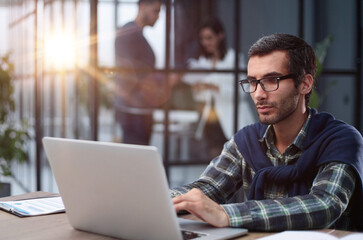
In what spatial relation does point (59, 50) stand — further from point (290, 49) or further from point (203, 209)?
point (203, 209)

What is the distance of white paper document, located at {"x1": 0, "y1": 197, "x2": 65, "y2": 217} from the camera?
1.68 meters

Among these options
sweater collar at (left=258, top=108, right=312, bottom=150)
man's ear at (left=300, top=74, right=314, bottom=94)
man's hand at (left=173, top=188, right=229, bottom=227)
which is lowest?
man's hand at (left=173, top=188, right=229, bottom=227)

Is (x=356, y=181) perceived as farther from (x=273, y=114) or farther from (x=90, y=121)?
(x=90, y=121)

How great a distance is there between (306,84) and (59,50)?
136 inches

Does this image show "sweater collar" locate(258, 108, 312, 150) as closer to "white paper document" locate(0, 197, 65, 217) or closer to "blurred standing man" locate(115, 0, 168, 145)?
"white paper document" locate(0, 197, 65, 217)

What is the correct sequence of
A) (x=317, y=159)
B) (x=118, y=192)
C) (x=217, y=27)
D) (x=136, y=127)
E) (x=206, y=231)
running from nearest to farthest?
(x=118, y=192), (x=206, y=231), (x=317, y=159), (x=136, y=127), (x=217, y=27)

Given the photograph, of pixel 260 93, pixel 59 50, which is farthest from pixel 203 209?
pixel 59 50

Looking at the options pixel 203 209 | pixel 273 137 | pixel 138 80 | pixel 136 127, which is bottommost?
pixel 136 127

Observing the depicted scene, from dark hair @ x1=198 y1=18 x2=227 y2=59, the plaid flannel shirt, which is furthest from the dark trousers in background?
the plaid flannel shirt

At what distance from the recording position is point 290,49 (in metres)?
1.86

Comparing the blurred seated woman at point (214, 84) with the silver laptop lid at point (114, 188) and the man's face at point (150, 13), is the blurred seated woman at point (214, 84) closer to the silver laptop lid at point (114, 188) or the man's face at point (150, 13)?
the man's face at point (150, 13)

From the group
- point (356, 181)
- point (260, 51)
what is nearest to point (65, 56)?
point (260, 51)

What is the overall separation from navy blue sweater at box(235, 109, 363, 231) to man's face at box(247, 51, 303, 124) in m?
0.13

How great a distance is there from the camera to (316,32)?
191 inches
